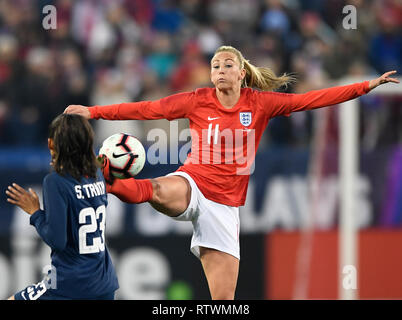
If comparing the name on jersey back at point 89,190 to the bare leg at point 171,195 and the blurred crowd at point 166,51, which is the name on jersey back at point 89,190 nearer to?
the bare leg at point 171,195

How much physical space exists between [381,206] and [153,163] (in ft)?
9.03

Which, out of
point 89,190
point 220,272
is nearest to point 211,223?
point 220,272

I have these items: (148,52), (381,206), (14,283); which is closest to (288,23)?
(148,52)

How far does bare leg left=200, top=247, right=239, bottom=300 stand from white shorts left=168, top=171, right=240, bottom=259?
0.18ft

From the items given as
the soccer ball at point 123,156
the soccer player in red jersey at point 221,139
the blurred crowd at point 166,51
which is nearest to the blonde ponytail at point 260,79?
the soccer player in red jersey at point 221,139

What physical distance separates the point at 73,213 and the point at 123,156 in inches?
35.1

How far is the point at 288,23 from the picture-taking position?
38.4 ft

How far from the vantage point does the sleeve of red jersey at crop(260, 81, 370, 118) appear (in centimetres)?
577

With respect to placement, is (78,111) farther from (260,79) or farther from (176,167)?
(176,167)

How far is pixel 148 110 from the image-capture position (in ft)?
19.4

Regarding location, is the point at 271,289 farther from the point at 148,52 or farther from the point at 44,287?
the point at 44,287

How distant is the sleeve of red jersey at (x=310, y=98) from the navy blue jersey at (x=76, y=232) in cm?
181

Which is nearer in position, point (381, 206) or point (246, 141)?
point (246, 141)

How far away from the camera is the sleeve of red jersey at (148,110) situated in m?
5.84
